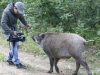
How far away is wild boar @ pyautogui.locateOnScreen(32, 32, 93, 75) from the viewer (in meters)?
7.59

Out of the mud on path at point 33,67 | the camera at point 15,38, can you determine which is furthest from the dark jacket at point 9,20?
the mud on path at point 33,67

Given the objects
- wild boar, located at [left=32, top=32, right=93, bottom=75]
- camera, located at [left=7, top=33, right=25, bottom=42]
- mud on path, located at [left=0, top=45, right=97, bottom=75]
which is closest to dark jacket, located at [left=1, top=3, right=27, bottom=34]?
camera, located at [left=7, top=33, right=25, bottom=42]

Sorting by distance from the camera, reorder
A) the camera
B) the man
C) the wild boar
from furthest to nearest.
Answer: the camera → the man → the wild boar

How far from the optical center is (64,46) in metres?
7.81

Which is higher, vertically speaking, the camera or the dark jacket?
the dark jacket

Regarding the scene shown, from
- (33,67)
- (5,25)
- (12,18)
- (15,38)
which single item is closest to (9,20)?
(12,18)

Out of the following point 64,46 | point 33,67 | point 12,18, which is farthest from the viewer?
point 33,67

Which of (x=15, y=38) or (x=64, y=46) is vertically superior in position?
(x=15, y=38)

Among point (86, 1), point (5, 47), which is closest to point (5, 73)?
point (5, 47)

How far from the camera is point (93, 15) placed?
12320 mm

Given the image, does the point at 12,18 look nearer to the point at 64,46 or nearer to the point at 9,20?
the point at 9,20

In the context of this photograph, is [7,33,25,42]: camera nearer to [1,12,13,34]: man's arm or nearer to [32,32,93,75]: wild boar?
[1,12,13,34]: man's arm

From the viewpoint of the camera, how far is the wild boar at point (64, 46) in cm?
759

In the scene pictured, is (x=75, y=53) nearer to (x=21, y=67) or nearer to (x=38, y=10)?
(x=21, y=67)
